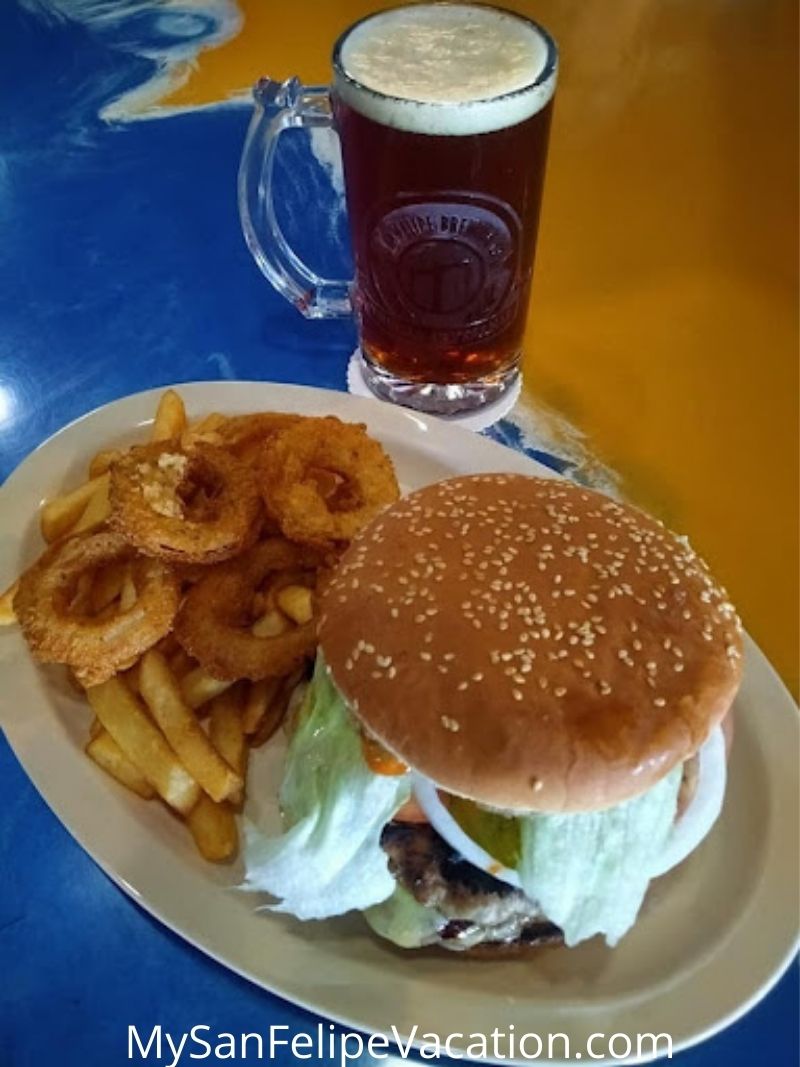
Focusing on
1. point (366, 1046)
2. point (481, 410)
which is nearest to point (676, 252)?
point (481, 410)

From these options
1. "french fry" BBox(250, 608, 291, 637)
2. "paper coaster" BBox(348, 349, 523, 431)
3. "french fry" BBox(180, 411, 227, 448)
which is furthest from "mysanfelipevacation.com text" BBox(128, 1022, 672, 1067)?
"paper coaster" BBox(348, 349, 523, 431)

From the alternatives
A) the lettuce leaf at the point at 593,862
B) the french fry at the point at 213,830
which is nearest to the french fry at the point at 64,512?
the french fry at the point at 213,830

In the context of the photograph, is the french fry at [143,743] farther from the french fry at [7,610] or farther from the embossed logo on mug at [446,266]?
the embossed logo on mug at [446,266]

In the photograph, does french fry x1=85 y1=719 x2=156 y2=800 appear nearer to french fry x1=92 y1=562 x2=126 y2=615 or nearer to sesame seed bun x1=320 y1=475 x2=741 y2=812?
french fry x1=92 y1=562 x2=126 y2=615

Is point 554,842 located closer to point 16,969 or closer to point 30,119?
point 16,969

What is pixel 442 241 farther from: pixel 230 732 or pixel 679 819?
pixel 679 819

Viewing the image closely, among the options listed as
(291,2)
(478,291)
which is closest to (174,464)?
(478,291)

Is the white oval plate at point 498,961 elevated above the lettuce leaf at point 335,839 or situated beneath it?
situated beneath
